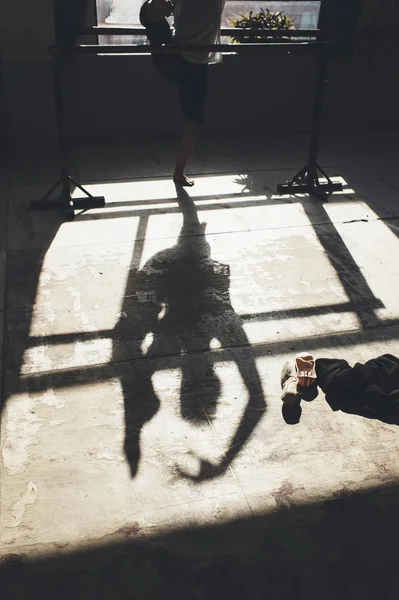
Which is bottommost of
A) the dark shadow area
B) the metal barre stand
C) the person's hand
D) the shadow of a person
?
the shadow of a person

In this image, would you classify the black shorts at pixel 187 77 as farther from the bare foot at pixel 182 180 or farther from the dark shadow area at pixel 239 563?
the dark shadow area at pixel 239 563

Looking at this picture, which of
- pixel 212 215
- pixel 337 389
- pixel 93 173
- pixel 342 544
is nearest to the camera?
pixel 342 544

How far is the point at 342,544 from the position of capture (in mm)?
2199

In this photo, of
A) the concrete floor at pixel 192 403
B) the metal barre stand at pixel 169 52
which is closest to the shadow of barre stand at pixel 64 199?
the metal barre stand at pixel 169 52

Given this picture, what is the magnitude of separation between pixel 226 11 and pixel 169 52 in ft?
9.03

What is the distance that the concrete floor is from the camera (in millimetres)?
2125

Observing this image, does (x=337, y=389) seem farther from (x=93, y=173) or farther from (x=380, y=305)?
(x=93, y=173)

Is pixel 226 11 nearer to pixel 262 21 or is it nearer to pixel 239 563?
pixel 262 21

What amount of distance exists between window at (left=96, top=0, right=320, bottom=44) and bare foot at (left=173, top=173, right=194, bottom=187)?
2.07 meters

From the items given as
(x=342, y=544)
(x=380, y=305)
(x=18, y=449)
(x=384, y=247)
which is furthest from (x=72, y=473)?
(x=384, y=247)

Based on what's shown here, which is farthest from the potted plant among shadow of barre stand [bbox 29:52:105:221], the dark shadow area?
the dark shadow area

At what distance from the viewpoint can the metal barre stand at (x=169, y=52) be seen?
4.58 metres

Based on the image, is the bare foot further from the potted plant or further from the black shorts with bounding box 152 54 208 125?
the potted plant

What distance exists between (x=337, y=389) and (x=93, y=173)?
380 centimetres
